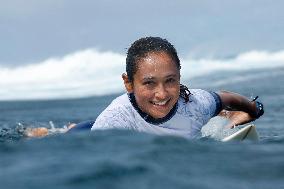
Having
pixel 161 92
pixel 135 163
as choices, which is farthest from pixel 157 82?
pixel 135 163

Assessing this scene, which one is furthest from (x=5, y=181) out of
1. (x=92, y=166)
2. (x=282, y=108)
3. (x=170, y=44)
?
(x=282, y=108)

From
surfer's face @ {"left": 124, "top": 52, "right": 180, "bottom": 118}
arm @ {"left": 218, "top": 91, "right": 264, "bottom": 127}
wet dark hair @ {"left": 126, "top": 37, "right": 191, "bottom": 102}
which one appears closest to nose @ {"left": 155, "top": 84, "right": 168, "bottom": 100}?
surfer's face @ {"left": 124, "top": 52, "right": 180, "bottom": 118}

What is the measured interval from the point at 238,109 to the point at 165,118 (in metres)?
1.52

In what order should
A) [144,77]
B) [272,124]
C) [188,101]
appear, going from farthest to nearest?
1. [272,124]
2. [188,101]
3. [144,77]

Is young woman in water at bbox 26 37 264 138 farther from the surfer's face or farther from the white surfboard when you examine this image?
the white surfboard

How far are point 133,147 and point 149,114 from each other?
121 centimetres

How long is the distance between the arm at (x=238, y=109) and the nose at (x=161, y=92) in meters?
1.53

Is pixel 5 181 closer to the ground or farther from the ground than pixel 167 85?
closer to the ground

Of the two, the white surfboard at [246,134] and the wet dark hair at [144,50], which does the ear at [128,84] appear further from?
the white surfboard at [246,134]

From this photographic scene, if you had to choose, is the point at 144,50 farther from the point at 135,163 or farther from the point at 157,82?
the point at 135,163

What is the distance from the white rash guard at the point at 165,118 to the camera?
6844 millimetres

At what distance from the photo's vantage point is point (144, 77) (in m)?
6.65

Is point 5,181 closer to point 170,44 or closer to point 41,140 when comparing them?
point 41,140

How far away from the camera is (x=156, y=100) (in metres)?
6.71
